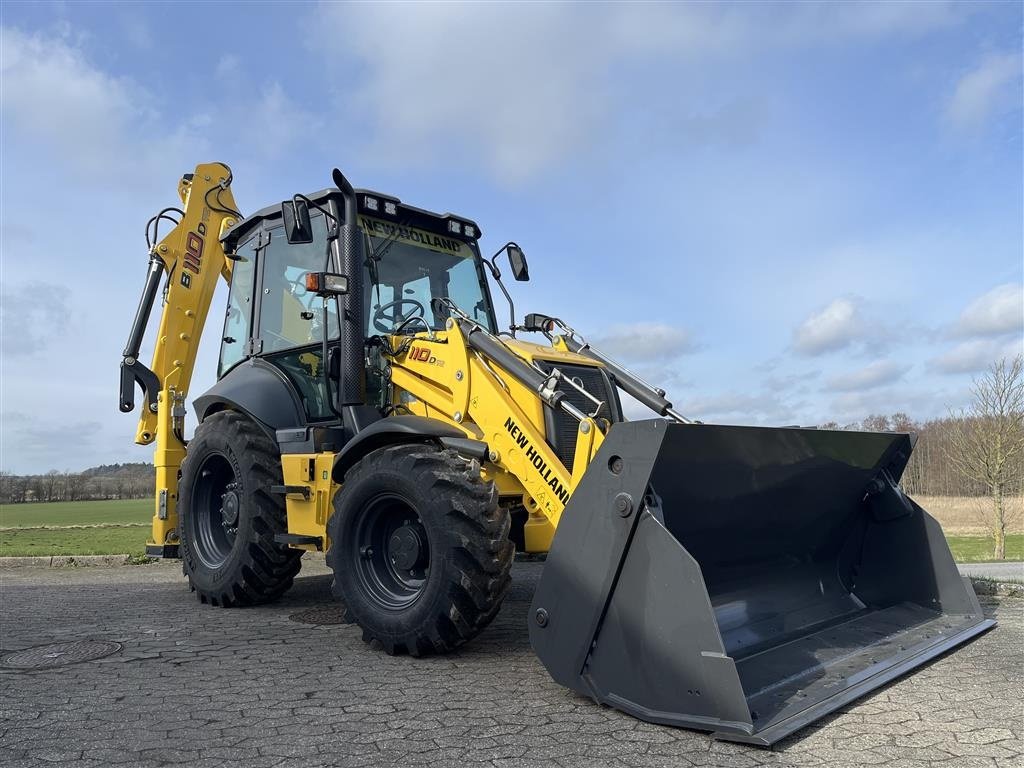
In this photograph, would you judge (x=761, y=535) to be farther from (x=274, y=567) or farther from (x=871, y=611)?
(x=274, y=567)

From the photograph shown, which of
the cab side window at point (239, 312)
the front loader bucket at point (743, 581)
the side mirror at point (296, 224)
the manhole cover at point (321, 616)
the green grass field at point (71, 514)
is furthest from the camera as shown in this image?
the green grass field at point (71, 514)

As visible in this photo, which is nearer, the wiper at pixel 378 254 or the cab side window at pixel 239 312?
the wiper at pixel 378 254

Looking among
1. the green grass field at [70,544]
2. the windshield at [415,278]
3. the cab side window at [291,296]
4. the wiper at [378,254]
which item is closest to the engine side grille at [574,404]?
the windshield at [415,278]

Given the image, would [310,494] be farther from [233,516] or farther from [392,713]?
[392,713]

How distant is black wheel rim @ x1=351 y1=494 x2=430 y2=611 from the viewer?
4863mm

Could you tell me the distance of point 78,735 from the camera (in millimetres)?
3439

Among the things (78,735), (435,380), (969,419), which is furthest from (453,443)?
(969,419)

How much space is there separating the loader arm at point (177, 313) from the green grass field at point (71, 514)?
78.3 ft

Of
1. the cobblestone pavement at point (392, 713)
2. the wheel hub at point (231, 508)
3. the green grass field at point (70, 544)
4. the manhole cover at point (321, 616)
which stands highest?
the wheel hub at point (231, 508)

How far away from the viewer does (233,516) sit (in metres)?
6.62

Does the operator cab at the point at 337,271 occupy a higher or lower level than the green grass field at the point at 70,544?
higher

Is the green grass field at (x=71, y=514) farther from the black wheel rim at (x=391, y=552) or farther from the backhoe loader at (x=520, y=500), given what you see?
the black wheel rim at (x=391, y=552)

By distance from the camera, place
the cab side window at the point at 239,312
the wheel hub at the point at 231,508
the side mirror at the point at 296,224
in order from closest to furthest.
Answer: the side mirror at the point at 296,224 → the wheel hub at the point at 231,508 → the cab side window at the point at 239,312

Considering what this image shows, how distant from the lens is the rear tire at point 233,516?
6281mm
